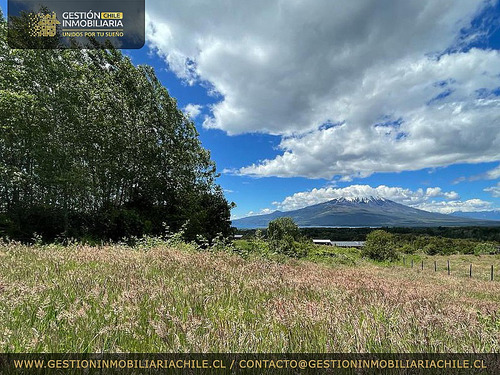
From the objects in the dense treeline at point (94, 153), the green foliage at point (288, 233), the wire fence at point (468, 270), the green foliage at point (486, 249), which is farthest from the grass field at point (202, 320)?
the green foliage at point (486, 249)

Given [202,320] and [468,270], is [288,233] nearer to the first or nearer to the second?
[468,270]

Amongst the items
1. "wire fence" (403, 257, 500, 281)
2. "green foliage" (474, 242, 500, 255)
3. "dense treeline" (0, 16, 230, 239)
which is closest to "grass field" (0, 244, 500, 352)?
"dense treeline" (0, 16, 230, 239)

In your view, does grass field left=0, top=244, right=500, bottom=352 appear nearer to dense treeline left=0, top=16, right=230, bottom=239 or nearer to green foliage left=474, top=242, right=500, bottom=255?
dense treeline left=0, top=16, right=230, bottom=239

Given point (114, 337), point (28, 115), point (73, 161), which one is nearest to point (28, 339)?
point (114, 337)

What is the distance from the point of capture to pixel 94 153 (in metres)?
24.9

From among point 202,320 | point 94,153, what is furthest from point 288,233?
point 202,320

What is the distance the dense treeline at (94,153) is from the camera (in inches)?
736

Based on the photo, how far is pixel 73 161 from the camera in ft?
71.7

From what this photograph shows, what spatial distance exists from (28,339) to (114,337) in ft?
2.25

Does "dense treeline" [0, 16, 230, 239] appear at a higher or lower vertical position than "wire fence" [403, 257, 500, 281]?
higher

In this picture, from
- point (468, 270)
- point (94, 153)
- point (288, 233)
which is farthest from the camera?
point (288, 233)

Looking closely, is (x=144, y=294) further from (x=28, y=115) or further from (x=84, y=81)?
(x=84, y=81)

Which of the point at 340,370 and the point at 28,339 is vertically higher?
the point at 28,339

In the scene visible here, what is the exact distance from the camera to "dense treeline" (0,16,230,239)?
736 inches
